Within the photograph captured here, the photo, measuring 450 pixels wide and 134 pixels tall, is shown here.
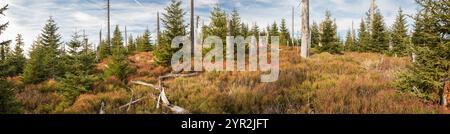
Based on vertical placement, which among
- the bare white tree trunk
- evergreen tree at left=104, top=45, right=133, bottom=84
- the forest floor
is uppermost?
the bare white tree trunk

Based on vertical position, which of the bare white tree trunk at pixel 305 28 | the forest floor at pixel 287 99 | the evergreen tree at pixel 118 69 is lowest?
the forest floor at pixel 287 99

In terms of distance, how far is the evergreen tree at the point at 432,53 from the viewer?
A: 716 cm

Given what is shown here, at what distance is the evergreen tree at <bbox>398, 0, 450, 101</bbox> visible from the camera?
716 cm

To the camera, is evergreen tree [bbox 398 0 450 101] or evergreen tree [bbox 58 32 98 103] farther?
evergreen tree [bbox 58 32 98 103]

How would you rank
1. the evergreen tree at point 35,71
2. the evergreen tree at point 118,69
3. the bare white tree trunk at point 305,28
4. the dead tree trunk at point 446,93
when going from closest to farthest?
the dead tree trunk at point 446,93 < the evergreen tree at point 118,69 < the evergreen tree at point 35,71 < the bare white tree trunk at point 305,28

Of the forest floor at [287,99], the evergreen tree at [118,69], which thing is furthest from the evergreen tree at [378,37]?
the evergreen tree at [118,69]

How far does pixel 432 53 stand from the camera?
723 centimetres

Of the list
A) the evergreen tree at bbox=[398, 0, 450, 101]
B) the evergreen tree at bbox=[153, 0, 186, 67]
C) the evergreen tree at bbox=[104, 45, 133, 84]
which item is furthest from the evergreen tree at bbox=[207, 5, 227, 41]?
the evergreen tree at bbox=[398, 0, 450, 101]

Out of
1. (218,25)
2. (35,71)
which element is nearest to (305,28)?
(218,25)

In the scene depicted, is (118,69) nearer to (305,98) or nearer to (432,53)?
(305,98)

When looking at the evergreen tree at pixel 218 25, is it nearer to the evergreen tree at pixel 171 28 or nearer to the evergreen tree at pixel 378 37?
the evergreen tree at pixel 171 28

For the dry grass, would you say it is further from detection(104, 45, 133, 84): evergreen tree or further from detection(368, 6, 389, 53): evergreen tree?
detection(368, 6, 389, 53): evergreen tree

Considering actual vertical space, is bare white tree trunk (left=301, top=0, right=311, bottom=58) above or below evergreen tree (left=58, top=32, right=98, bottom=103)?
above

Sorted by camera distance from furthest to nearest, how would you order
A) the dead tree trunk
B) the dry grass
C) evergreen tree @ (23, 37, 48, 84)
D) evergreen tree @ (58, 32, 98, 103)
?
1. evergreen tree @ (23, 37, 48, 84)
2. evergreen tree @ (58, 32, 98, 103)
3. the dry grass
4. the dead tree trunk
